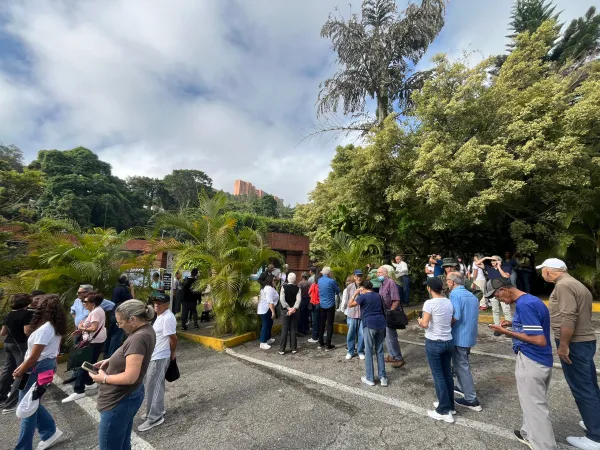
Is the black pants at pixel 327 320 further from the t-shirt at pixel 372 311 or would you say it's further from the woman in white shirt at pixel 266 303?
the t-shirt at pixel 372 311

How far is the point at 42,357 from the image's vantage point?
3180 millimetres

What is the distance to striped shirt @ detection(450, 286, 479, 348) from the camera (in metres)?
3.63

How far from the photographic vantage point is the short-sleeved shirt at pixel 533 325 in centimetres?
→ 268

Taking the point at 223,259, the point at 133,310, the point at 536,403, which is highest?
the point at 223,259

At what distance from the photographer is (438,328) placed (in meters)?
3.46

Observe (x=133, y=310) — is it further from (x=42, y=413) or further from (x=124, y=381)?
(x=42, y=413)

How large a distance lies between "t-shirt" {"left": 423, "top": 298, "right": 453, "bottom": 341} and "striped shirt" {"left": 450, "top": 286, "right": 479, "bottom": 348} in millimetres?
233

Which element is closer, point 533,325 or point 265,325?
point 533,325

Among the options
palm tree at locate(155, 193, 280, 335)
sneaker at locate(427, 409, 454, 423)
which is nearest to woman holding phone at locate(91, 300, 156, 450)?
sneaker at locate(427, 409, 454, 423)

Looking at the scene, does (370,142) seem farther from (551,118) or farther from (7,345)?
(7,345)

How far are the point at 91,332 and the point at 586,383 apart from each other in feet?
20.2

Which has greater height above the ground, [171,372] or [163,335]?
[163,335]

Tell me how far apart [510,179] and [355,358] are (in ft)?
21.6

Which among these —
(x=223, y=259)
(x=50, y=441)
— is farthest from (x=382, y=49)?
(x=50, y=441)
